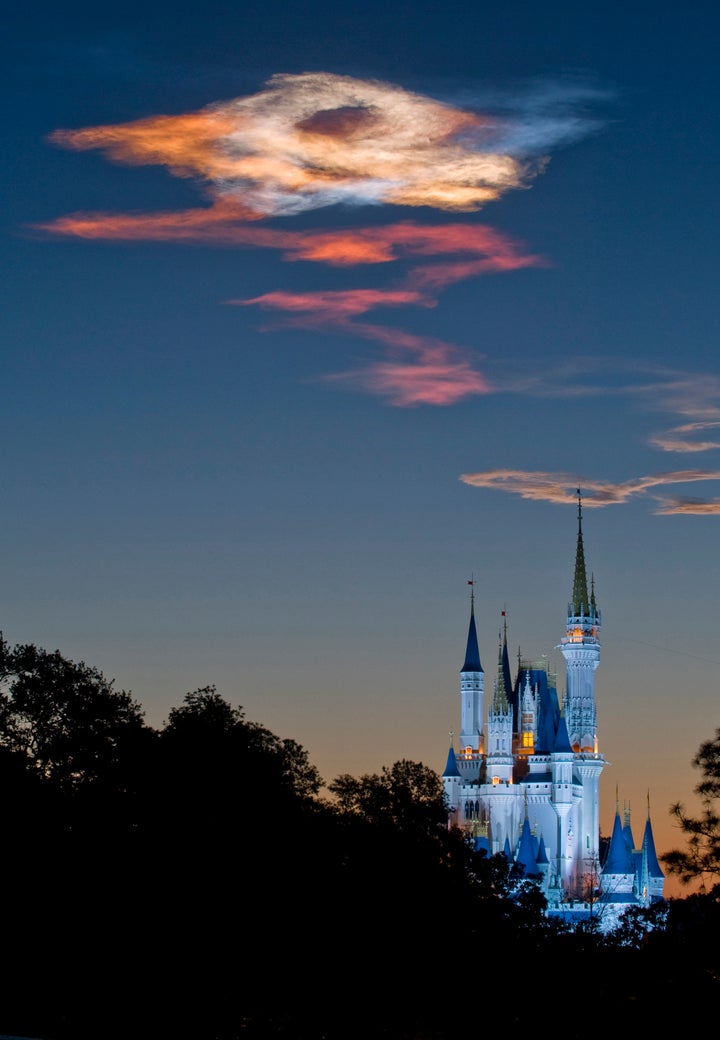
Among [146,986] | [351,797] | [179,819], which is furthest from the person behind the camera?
[351,797]

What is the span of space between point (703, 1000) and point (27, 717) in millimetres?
34600

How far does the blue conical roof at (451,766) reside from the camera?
184m

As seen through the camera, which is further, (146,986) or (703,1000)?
(146,986)

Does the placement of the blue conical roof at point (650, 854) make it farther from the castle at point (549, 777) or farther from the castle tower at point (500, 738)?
the castle tower at point (500, 738)

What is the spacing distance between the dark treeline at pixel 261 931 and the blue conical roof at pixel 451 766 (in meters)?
103

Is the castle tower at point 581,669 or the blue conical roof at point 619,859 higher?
the castle tower at point 581,669

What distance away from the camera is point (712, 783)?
47500 millimetres

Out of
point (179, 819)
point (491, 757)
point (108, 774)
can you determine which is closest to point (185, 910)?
point (179, 819)

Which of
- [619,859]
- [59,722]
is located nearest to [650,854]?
[619,859]

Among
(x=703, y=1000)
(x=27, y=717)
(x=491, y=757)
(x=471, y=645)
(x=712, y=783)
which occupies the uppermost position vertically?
(x=471, y=645)

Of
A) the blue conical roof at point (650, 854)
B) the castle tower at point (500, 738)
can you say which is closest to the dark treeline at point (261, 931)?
the blue conical roof at point (650, 854)

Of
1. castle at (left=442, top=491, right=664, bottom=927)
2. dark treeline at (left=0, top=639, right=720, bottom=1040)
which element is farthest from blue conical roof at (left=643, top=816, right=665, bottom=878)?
dark treeline at (left=0, top=639, right=720, bottom=1040)

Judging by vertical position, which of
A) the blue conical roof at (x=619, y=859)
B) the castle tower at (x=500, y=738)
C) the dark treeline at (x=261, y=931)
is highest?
the castle tower at (x=500, y=738)

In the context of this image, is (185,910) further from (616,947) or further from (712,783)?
(712,783)
